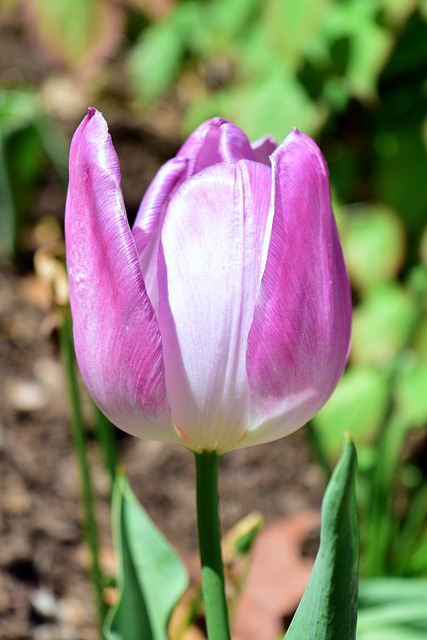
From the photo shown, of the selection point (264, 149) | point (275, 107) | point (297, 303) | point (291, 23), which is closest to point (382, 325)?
point (275, 107)

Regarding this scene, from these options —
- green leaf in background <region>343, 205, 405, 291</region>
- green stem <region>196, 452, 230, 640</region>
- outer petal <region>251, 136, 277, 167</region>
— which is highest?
outer petal <region>251, 136, 277, 167</region>

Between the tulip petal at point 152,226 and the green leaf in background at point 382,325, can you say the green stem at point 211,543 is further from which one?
the green leaf in background at point 382,325

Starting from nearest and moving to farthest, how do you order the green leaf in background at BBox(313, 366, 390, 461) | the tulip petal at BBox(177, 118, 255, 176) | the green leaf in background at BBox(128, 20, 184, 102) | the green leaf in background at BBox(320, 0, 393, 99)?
the tulip petal at BBox(177, 118, 255, 176) < the green leaf in background at BBox(313, 366, 390, 461) < the green leaf in background at BBox(320, 0, 393, 99) < the green leaf in background at BBox(128, 20, 184, 102)

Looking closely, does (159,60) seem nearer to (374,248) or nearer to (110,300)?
(374,248)

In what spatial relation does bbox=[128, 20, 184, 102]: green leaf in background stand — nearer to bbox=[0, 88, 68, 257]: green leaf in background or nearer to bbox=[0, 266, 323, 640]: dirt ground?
bbox=[0, 88, 68, 257]: green leaf in background

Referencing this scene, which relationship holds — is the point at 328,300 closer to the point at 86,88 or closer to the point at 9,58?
the point at 86,88

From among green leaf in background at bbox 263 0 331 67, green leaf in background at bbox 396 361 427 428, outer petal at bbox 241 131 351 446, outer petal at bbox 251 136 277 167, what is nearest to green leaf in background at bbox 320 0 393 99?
green leaf in background at bbox 263 0 331 67
